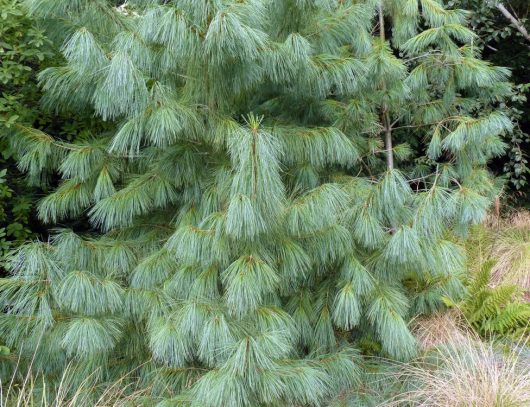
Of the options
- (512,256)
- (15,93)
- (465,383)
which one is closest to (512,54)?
(512,256)

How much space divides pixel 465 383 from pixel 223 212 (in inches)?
55.3

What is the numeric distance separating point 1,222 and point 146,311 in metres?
1.36

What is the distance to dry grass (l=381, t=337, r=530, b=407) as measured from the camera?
8.38 ft

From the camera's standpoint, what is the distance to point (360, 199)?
2787 mm

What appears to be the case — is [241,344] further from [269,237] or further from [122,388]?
[122,388]

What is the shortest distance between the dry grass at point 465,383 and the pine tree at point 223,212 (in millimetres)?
187

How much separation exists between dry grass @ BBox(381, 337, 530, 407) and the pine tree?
7.4 inches

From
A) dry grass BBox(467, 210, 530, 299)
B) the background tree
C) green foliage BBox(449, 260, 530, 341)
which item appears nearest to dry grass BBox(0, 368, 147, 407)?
green foliage BBox(449, 260, 530, 341)

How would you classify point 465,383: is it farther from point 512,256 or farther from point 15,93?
point 15,93

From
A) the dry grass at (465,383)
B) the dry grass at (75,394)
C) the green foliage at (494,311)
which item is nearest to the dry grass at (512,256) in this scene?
the green foliage at (494,311)

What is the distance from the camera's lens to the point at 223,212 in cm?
245

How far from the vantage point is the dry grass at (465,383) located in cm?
255

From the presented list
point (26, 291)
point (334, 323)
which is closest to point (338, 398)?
point (334, 323)

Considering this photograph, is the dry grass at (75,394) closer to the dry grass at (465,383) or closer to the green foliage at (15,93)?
the green foliage at (15,93)
